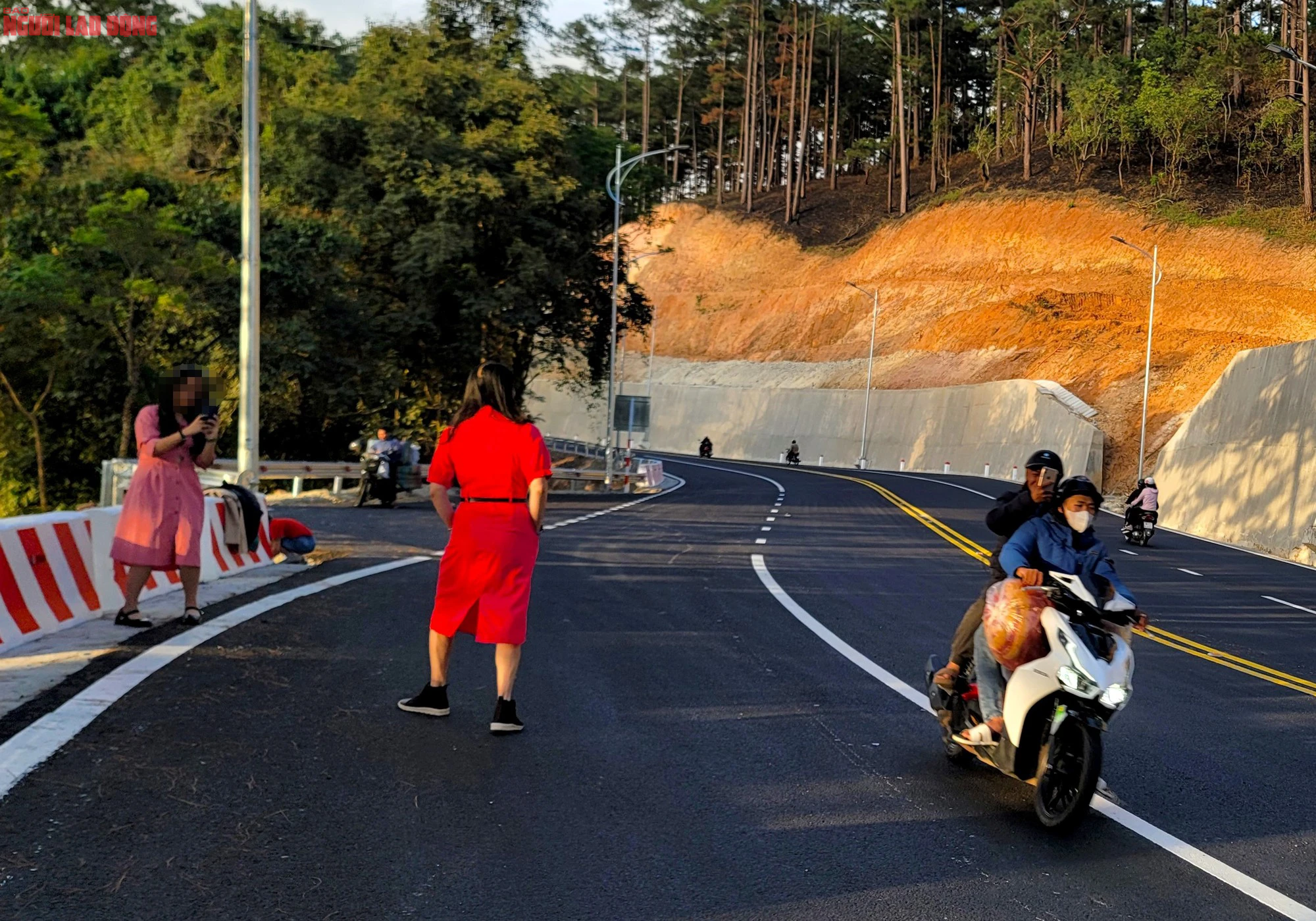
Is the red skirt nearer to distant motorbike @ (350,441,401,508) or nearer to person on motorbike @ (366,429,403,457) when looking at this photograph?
distant motorbike @ (350,441,401,508)

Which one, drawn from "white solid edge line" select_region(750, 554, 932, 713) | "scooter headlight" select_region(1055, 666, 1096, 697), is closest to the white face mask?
"scooter headlight" select_region(1055, 666, 1096, 697)

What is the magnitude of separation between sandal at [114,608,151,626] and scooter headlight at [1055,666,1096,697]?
6691mm

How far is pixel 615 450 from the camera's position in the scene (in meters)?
46.5

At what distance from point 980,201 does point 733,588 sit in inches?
2806

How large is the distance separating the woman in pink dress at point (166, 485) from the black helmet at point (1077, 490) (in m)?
5.84

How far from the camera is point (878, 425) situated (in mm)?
75000

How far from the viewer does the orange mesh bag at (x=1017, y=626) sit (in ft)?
19.1

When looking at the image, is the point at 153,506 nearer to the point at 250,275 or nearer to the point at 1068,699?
the point at 1068,699

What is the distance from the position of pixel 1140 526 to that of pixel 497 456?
77.7 feet

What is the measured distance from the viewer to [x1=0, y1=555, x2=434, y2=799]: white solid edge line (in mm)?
5922

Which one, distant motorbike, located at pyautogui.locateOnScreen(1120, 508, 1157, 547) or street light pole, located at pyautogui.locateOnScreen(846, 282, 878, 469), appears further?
street light pole, located at pyautogui.locateOnScreen(846, 282, 878, 469)

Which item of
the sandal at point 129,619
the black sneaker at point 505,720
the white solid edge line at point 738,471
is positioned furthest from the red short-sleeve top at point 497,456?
the white solid edge line at point 738,471

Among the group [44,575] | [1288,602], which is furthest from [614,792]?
[1288,602]

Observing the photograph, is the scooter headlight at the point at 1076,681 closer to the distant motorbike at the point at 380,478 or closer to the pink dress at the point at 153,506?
the pink dress at the point at 153,506
